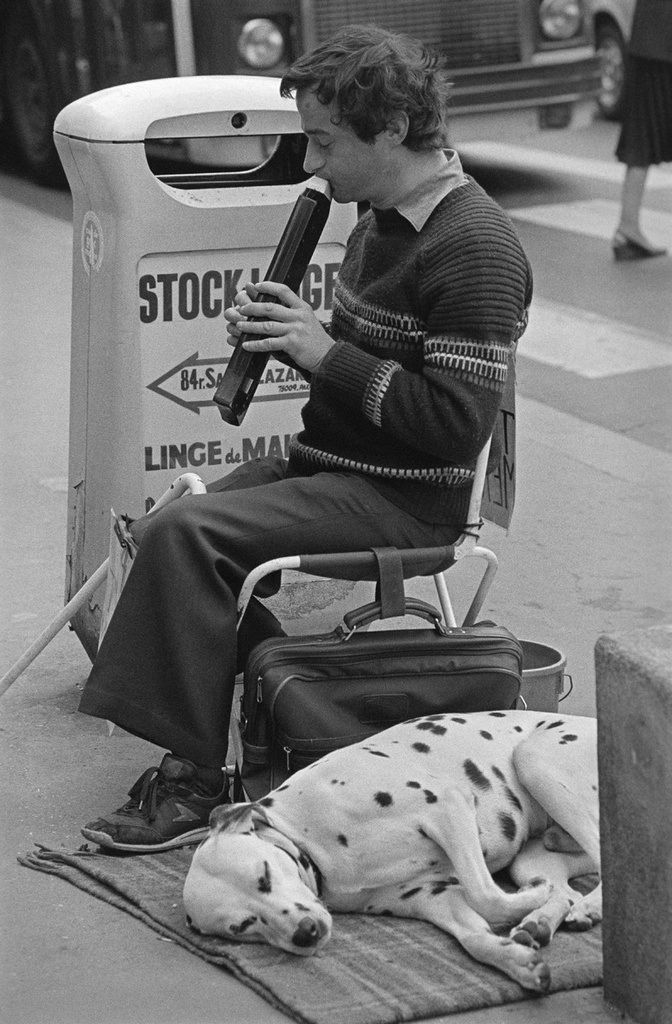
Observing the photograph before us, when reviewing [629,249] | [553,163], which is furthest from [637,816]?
[553,163]

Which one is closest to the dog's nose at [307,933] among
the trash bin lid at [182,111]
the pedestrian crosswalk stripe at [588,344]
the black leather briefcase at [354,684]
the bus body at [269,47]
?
the black leather briefcase at [354,684]

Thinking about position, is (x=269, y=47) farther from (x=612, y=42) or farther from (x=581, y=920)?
(x=581, y=920)

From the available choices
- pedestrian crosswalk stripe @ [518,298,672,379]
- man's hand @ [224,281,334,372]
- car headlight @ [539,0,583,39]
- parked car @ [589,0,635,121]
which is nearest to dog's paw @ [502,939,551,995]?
man's hand @ [224,281,334,372]

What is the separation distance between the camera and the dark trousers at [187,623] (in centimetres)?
321

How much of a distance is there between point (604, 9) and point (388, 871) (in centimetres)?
1143

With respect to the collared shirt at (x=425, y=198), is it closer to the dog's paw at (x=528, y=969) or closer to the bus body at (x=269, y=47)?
the dog's paw at (x=528, y=969)

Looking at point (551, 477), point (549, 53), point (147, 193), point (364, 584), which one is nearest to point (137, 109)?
point (147, 193)

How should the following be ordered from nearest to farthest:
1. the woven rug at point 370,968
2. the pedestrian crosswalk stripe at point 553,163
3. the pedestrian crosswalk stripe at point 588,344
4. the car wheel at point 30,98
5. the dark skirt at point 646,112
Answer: the woven rug at point 370,968 → the pedestrian crosswalk stripe at point 588,344 → the dark skirt at point 646,112 → the car wheel at point 30,98 → the pedestrian crosswalk stripe at point 553,163

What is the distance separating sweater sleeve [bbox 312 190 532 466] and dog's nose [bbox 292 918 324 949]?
102 cm

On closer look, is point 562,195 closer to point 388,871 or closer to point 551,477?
point 551,477

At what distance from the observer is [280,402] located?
4359 mm

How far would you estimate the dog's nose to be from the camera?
2727 mm

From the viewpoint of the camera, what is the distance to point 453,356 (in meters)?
3.20

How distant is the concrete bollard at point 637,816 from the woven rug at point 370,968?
0.16 m
